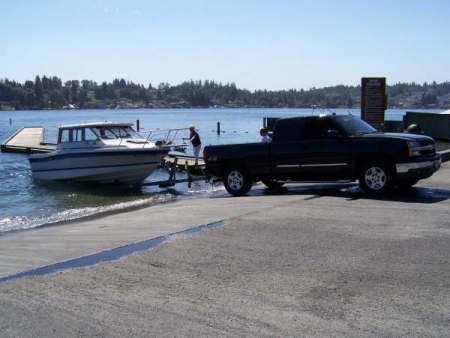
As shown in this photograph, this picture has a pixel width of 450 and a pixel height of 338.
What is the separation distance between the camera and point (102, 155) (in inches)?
844

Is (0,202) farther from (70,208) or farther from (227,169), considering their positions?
(227,169)

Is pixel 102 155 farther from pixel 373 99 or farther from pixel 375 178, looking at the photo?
pixel 375 178

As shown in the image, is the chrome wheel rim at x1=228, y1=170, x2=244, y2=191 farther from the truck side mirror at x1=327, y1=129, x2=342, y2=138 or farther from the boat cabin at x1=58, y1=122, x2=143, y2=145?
the boat cabin at x1=58, y1=122, x2=143, y2=145

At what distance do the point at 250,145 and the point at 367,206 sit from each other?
431 centimetres

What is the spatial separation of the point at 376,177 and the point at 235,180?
3.97 meters

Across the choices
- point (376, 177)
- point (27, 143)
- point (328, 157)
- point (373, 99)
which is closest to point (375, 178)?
point (376, 177)

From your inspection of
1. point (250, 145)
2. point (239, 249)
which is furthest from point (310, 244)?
point (250, 145)

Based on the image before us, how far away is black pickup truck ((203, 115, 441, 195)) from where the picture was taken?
11.9m

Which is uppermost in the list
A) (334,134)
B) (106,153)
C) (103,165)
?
(334,134)

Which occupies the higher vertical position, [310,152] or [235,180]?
[310,152]

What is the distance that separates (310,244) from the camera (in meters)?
7.95

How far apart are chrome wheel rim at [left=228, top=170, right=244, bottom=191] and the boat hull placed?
685cm

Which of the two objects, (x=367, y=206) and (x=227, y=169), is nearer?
(x=367, y=206)

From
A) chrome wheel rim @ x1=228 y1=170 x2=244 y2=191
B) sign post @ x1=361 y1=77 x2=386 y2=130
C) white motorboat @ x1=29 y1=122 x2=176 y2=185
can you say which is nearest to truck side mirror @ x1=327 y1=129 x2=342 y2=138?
chrome wheel rim @ x1=228 y1=170 x2=244 y2=191
